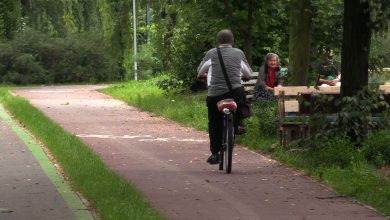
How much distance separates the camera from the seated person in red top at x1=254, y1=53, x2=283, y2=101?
15922 millimetres

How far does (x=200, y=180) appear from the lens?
9773 mm

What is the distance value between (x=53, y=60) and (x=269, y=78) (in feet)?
87.1

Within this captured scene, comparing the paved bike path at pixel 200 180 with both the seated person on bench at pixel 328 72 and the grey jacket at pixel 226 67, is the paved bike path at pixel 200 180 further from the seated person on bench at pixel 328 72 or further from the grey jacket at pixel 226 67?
the seated person on bench at pixel 328 72

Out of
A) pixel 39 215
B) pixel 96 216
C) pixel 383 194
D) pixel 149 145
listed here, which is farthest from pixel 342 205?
pixel 149 145

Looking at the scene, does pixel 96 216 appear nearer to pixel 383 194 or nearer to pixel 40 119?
pixel 383 194

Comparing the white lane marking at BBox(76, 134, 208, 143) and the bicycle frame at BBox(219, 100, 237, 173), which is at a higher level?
the bicycle frame at BBox(219, 100, 237, 173)

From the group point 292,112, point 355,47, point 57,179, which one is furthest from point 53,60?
point 57,179

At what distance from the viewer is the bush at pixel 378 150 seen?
1057 cm

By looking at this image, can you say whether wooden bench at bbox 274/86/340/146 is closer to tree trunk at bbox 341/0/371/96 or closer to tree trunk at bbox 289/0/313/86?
tree trunk at bbox 341/0/371/96

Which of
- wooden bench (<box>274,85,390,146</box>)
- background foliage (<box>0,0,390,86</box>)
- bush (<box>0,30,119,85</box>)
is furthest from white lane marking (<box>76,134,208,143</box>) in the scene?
bush (<box>0,30,119,85</box>)

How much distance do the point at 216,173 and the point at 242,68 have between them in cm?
140

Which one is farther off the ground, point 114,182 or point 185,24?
point 185,24

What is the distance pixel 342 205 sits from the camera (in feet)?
26.8

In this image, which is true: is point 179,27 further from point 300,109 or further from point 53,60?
point 300,109
